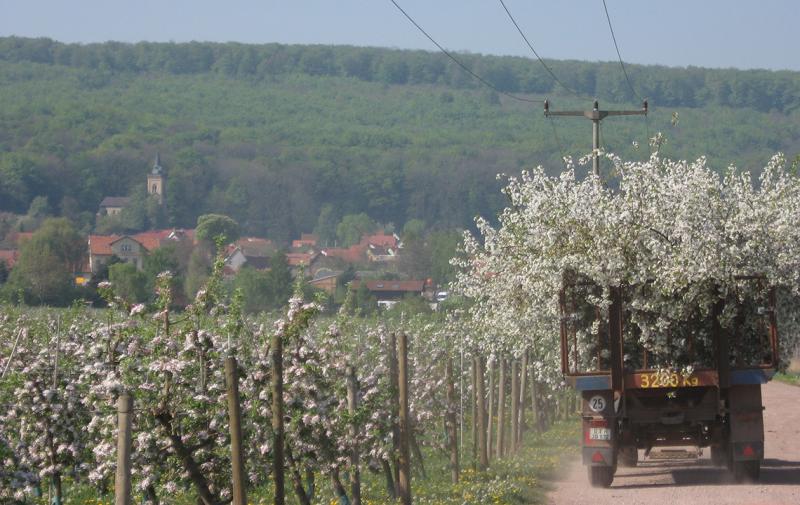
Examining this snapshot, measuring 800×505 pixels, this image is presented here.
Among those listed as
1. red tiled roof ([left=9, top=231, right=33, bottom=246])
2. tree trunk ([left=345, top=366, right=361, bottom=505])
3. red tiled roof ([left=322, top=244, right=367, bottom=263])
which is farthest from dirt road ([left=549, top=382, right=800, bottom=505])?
red tiled roof ([left=322, top=244, right=367, bottom=263])

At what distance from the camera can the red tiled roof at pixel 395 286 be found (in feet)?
216

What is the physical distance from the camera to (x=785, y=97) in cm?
16925

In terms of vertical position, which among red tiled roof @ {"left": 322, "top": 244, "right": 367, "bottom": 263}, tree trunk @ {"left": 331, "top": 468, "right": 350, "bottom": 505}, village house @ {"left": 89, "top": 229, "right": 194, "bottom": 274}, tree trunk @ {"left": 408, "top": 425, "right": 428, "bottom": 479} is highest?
tree trunk @ {"left": 331, "top": 468, "right": 350, "bottom": 505}

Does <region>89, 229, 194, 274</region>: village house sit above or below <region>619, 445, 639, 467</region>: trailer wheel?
below

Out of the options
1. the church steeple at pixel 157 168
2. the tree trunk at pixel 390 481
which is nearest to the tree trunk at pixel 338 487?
the tree trunk at pixel 390 481

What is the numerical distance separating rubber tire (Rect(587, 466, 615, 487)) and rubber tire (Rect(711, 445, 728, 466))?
1.40m

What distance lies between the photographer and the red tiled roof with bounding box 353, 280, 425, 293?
6581cm

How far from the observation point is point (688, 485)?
53.2ft

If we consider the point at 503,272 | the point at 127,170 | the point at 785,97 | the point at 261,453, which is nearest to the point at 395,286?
the point at 503,272

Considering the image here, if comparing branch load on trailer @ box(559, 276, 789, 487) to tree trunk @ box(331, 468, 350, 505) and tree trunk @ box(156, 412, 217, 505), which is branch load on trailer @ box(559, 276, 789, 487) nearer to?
tree trunk @ box(331, 468, 350, 505)

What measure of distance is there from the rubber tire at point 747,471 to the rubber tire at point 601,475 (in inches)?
60.4

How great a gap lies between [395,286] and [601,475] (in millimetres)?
51306

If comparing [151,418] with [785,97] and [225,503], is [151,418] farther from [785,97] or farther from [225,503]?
[785,97]

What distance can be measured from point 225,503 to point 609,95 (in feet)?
562
